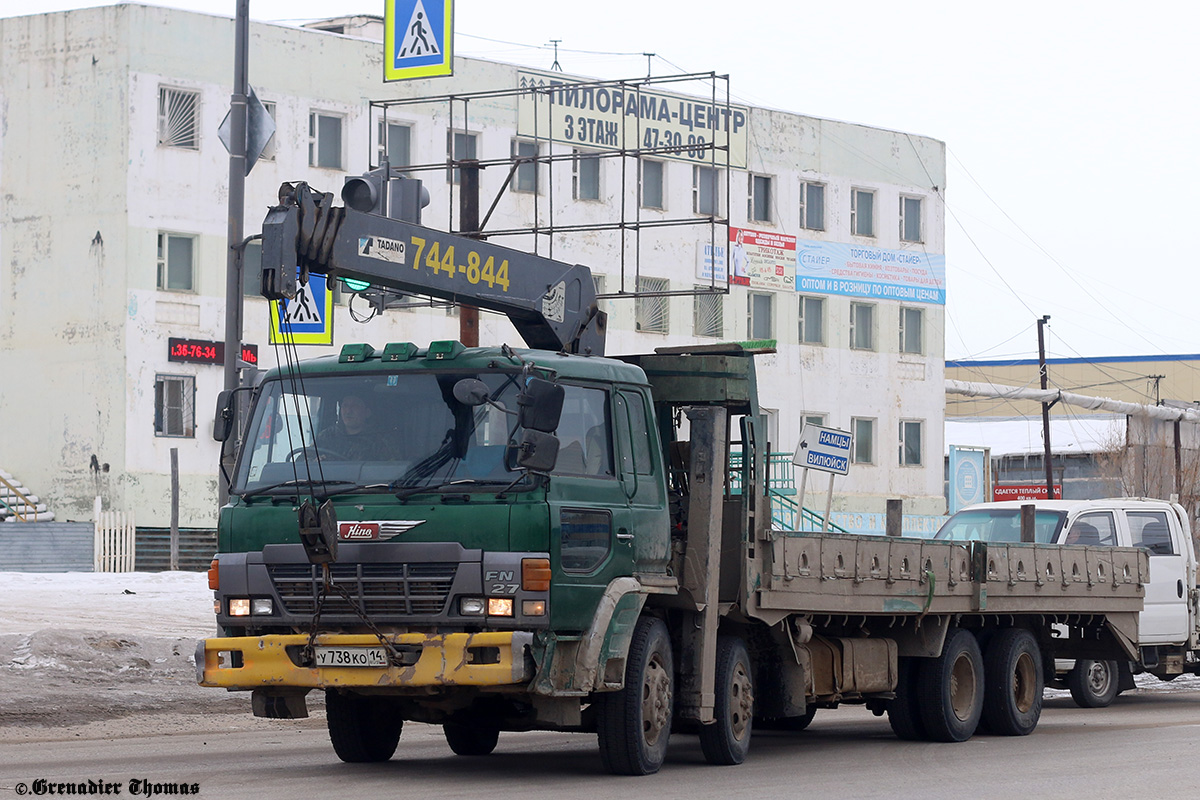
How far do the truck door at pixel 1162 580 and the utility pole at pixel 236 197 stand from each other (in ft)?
31.7

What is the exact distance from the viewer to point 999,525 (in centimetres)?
2006

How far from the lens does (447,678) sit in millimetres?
10758

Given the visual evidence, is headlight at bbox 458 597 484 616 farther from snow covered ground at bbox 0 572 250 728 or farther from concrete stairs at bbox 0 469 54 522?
concrete stairs at bbox 0 469 54 522

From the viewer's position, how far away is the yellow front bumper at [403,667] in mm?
10727

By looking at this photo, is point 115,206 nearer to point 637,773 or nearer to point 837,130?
point 837,130

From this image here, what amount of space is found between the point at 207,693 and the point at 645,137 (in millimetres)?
33729

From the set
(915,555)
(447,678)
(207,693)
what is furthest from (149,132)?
(447,678)

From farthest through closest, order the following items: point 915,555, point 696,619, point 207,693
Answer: point 207,693 < point 915,555 < point 696,619

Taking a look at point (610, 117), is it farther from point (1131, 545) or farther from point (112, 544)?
point (1131, 545)

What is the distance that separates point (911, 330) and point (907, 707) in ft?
147

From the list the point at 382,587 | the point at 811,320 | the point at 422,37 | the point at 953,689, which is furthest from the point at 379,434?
the point at 811,320

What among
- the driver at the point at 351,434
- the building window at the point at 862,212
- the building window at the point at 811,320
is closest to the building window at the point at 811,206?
the building window at the point at 862,212

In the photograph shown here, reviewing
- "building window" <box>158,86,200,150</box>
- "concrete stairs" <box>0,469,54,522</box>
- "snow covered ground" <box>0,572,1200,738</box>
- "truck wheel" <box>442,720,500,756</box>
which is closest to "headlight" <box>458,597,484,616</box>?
"truck wheel" <box>442,720,500,756</box>

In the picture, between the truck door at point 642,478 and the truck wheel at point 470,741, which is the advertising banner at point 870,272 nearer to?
the truck wheel at point 470,741
